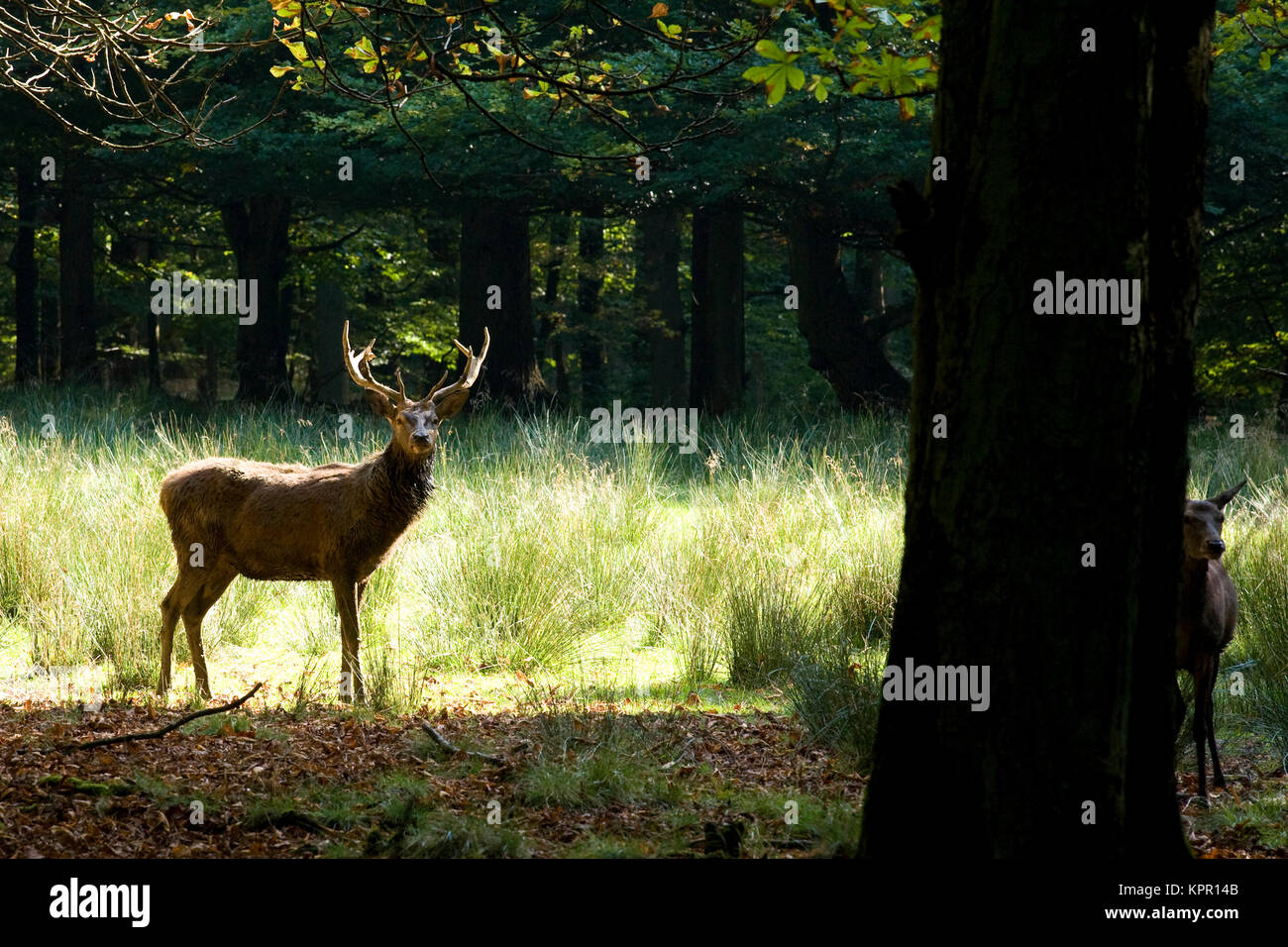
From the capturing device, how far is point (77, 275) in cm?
2098

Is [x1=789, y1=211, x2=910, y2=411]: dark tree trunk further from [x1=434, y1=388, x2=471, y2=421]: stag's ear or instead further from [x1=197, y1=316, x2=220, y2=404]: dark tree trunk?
[x1=434, y1=388, x2=471, y2=421]: stag's ear

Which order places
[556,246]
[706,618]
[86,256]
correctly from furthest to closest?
1. [556,246]
2. [86,256]
3. [706,618]

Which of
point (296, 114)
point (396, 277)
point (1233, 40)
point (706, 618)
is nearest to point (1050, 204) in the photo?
point (1233, 40)

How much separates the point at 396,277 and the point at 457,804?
22997 mm

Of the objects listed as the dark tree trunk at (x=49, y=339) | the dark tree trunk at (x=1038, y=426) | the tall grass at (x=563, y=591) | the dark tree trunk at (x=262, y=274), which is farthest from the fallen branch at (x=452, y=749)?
the dark tree trunk at (x=49, y=339)

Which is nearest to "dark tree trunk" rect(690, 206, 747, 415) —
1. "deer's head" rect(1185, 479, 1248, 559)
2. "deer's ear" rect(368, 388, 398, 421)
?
"deer's ear" rect(368, 388, 398, 421)

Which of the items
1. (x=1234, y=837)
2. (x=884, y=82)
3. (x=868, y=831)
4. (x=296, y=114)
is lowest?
(x=1234, y=837)

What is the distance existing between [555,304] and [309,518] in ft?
66.5

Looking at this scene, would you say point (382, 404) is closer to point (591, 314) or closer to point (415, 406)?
point (415, 406)

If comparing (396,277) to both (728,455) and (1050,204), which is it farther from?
(1050,204)

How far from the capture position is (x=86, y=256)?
21.0m

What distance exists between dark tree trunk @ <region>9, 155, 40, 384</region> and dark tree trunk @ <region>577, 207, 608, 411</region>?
31.0 feet

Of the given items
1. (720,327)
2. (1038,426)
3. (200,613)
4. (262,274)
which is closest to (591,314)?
(720,327)

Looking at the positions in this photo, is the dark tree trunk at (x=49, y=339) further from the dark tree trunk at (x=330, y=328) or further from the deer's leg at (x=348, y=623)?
the deer's leg at (x=348, y=623)
